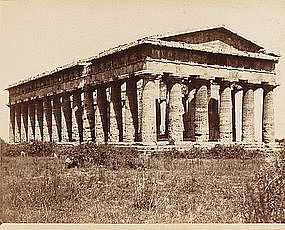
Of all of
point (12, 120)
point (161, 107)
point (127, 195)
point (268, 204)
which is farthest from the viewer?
point (12, 120)

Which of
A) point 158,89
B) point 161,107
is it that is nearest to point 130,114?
point 158,89

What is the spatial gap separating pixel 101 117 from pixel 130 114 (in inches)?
171

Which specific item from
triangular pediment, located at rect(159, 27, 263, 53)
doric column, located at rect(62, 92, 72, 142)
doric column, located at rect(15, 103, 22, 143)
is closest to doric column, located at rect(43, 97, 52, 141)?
doric column, located at rect(62, 92, 72, 142)

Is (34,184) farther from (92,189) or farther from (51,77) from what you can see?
(51,77)

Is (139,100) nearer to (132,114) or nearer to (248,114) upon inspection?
(132,114)

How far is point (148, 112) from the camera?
26.2m

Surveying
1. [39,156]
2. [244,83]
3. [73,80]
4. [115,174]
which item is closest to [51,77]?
[73,80]

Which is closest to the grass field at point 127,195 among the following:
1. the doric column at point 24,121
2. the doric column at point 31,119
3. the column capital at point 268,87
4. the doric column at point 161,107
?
the column capital at point 268,87

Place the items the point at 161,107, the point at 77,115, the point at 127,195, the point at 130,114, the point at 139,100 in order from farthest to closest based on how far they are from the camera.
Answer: the point at 161,107
the point at 77,115
the point at 130,114
the point at 139,100
the point at 127,195

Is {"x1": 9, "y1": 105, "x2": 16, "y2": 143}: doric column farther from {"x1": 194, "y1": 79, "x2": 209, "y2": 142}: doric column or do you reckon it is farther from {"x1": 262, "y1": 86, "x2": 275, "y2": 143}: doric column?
{"x1": 262, "y1": 86, "x2": 275, "y2": 143}: doric column

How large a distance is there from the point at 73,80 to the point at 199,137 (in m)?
11.2

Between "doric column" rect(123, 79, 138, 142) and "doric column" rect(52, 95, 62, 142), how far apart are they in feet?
33.4

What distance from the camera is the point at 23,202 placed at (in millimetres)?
13039

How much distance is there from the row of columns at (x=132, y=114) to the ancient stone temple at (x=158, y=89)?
2.3 inches
